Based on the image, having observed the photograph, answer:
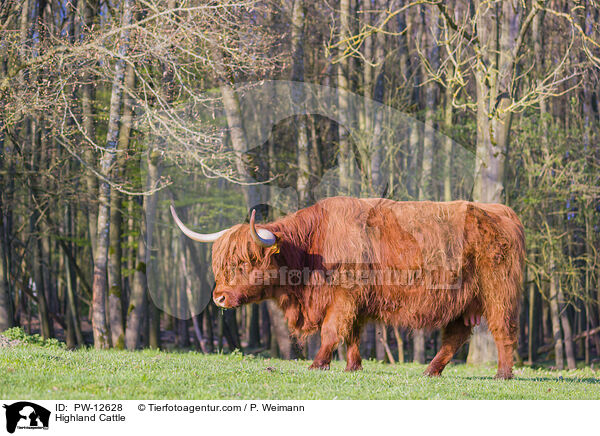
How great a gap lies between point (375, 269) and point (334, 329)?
905mm

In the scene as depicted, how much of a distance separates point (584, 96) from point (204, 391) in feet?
69.5

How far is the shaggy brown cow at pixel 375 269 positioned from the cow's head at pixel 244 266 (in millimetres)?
12

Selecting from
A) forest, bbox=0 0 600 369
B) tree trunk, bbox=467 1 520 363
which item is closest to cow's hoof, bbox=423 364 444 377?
tree trunk, bbox=467 1 520 363

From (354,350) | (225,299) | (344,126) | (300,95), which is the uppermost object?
(300,95)

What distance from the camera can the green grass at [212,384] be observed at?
635cm

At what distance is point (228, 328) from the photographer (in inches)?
985

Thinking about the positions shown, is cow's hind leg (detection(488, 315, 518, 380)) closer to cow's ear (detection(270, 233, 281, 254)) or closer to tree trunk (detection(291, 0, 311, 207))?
cow's ear (detection(270, 233, 281, 254))

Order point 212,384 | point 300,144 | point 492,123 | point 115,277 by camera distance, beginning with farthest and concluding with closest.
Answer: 1. point 300,144
2. point 115,277
3. point 492,123
4. point 212,384

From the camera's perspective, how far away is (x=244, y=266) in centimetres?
867

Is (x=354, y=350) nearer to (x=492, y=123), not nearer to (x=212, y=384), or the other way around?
(x=212, y=384)

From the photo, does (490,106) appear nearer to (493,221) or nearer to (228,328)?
(493,221)
